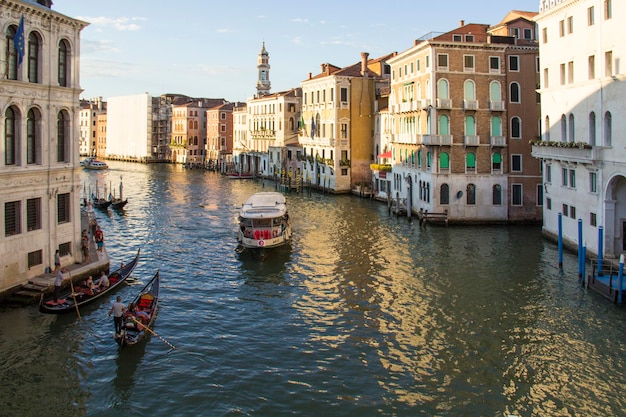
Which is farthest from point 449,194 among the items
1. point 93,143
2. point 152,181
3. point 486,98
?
point 93,143

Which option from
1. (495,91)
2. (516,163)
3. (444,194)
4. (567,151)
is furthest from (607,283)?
(495,91)

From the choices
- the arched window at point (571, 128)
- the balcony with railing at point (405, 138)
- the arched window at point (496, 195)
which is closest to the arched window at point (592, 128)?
the arched window at point (571, 128)

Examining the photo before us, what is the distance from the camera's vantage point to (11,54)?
1738 cm

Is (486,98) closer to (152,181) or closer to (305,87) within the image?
(305,87)

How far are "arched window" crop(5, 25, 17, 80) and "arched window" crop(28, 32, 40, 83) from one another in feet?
2.24

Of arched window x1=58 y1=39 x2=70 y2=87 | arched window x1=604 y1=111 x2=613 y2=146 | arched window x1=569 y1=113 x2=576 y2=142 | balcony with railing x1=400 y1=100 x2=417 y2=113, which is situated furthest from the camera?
balcony with railing x1=400 y1=100 x2=417 y2=113

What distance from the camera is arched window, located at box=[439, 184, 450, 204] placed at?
33250mm

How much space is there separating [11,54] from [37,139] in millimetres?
2654

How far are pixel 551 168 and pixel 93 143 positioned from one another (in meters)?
116

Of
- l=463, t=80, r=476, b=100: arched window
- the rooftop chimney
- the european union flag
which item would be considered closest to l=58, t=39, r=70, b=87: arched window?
the european union flag

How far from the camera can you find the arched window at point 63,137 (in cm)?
1975

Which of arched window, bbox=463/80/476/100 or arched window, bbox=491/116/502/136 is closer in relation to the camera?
arched window, bbox=463/80/476/100

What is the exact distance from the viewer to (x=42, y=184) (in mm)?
18578

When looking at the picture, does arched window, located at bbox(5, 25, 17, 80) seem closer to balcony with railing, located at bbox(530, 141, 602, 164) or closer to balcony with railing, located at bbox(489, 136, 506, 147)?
balcony with railing, located at bbox(530, 141, 602, 164)
